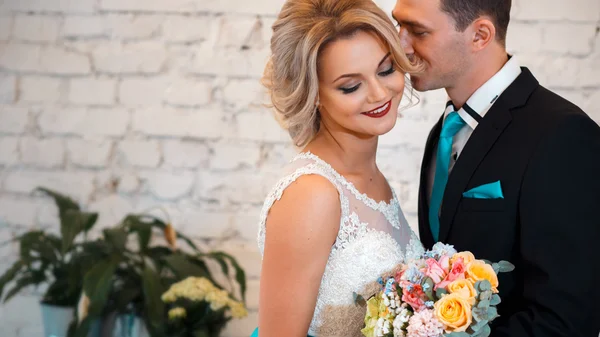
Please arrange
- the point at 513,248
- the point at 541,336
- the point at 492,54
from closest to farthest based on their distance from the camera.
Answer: the point at 541,336
the point at 513,248
the point at 492,54

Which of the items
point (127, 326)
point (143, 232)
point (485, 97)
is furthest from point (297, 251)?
point (127, 326)

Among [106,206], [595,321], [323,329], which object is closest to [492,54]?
[595,321]

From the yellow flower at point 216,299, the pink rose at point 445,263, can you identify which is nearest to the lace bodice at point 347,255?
the pink rose at point 445,263

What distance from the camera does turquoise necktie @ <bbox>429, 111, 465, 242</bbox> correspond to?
1.90m

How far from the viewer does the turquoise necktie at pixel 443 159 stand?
74.9 inches

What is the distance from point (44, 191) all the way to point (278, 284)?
4.99 feet

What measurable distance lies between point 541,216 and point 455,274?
0.28 meters

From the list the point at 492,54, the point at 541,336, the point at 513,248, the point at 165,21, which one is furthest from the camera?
the point at 165,21

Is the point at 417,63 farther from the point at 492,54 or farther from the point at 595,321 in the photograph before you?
the point at 595,321

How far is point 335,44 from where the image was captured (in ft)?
5.49

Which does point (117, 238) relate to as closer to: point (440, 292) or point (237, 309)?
point (237, 309)

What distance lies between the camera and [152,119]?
9.04 feet

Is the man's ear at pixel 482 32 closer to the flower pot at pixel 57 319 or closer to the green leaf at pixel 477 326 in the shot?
the green leaf at pixel 477 326

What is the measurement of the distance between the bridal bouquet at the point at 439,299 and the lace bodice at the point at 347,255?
0.19 m
